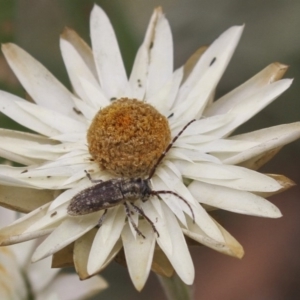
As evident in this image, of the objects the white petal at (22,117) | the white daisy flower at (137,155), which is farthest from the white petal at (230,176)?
the white petal at (22,117)

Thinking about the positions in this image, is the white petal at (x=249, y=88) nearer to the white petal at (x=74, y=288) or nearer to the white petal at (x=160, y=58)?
the white petal at (x=160, y=58)

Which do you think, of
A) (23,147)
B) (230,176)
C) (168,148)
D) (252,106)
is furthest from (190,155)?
(23,147)

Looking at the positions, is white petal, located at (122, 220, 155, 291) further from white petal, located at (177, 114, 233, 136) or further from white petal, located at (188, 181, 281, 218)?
white petal, located at (177, 114, 233, 136)

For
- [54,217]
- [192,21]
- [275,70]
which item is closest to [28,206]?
[54,217]

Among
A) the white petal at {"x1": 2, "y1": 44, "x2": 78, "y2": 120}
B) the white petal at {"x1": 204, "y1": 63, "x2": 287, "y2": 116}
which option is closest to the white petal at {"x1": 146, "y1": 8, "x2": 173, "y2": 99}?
the white petal at {"x1": 204, "y1": 63, "x2": 287, "y2": 116}

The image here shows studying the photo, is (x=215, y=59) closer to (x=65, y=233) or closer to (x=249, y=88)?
(x=249, y=88)

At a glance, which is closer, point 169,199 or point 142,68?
point 169,199

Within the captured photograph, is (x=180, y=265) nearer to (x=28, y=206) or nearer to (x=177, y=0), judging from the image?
(x=28, y=206)
